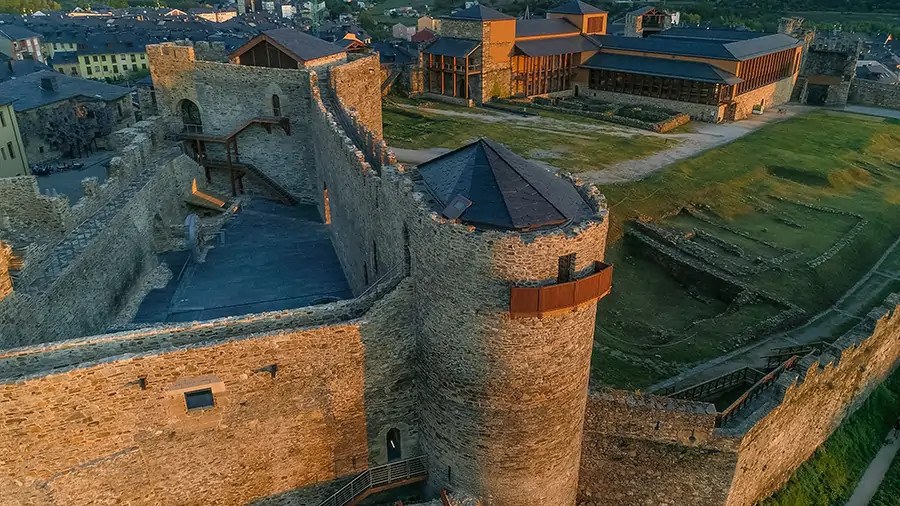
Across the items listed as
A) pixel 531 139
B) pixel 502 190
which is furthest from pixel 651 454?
pixel 531 139

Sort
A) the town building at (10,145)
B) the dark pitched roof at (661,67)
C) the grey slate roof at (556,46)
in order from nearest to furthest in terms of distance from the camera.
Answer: the town building at (10,145) < the dark pitched roof at (661,67) < the grey slate roof at (556,46)

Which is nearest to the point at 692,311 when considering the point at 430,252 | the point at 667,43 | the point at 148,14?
the point at 430,252

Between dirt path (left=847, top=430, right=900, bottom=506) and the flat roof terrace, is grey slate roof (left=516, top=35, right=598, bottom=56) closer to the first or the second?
the flat roof terrace

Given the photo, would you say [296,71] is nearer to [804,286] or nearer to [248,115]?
[248,115]

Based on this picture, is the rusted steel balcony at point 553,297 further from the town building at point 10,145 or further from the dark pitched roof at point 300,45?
the town building at point 10,145

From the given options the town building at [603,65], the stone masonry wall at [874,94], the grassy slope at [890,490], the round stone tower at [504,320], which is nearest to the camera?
the round stone tower at [504,320]

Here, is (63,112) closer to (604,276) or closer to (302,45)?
(302,45)

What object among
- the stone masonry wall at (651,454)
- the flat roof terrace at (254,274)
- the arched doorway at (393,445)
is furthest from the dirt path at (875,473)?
the flat roof terrace at (254,274)
